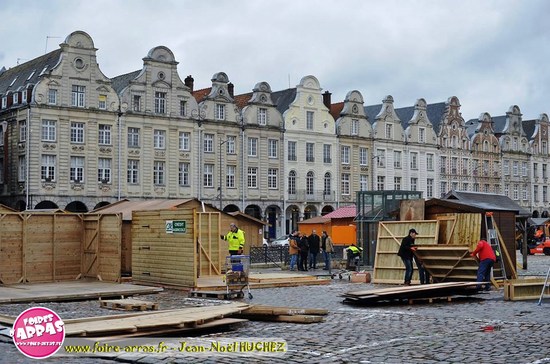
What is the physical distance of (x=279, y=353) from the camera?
11.3 meters

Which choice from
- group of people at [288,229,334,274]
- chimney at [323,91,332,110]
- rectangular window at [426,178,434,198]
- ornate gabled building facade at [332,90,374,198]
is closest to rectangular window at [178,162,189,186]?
ornate gabled building facade at [332,90,374,198]

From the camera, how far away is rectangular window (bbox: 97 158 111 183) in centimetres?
5198

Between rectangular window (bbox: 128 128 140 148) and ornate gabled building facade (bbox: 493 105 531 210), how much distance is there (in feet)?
144

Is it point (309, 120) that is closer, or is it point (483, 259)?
point (483, 259)

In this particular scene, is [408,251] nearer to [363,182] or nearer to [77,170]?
[77,170]

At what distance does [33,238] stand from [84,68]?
2799 cm

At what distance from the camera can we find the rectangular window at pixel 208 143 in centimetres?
5744

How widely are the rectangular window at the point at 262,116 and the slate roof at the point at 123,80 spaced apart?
1050 cm

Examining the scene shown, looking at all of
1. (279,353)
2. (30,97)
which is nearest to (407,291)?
(279,353)

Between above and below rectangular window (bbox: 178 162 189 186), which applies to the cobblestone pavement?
below

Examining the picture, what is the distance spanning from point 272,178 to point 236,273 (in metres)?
41.8

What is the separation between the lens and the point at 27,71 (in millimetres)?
54906

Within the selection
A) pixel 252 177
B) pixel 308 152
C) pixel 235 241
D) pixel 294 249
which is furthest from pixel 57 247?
pixel 308 152

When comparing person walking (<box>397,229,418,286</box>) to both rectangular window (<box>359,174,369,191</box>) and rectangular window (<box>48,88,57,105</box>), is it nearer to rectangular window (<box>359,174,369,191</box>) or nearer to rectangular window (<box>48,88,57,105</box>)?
rectangular window (<box>48,88,57,105</box>)
